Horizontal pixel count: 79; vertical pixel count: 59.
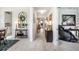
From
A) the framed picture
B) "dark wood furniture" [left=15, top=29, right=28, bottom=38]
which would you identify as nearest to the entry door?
"dark wood furniture" [left=15, top=29, right=28, bottom=38]

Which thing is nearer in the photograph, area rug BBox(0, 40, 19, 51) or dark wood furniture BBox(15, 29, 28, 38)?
area rug BBox(0, 40, 19, 51)

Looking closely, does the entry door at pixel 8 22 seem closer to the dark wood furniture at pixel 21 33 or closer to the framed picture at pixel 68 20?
the dark wood furniture at pixel 21 33

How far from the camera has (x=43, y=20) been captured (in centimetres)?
372

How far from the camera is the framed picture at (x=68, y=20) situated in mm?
3128

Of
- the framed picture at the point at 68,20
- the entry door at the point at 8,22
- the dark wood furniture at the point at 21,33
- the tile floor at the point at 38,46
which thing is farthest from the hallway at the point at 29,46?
the framed picture at the point at 68,20

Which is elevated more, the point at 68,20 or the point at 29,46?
the point at 68,20

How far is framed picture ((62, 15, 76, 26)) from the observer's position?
3.13m

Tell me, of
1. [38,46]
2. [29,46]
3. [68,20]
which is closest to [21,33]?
[29,46]

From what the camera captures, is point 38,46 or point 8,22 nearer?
point 8,22

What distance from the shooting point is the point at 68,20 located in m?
3.20

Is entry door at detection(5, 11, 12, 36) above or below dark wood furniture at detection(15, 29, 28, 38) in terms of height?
above

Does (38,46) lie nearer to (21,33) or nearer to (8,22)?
(21,33)

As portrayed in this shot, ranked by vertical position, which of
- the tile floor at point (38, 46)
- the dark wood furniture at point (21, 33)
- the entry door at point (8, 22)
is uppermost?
the entry door at point (8, 22)

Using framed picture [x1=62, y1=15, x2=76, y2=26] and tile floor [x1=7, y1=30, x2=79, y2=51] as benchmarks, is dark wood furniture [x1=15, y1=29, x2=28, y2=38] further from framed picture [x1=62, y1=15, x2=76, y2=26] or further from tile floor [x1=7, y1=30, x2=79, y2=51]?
framed picture [x1=62, y1=15, x2=76, y2=26]
